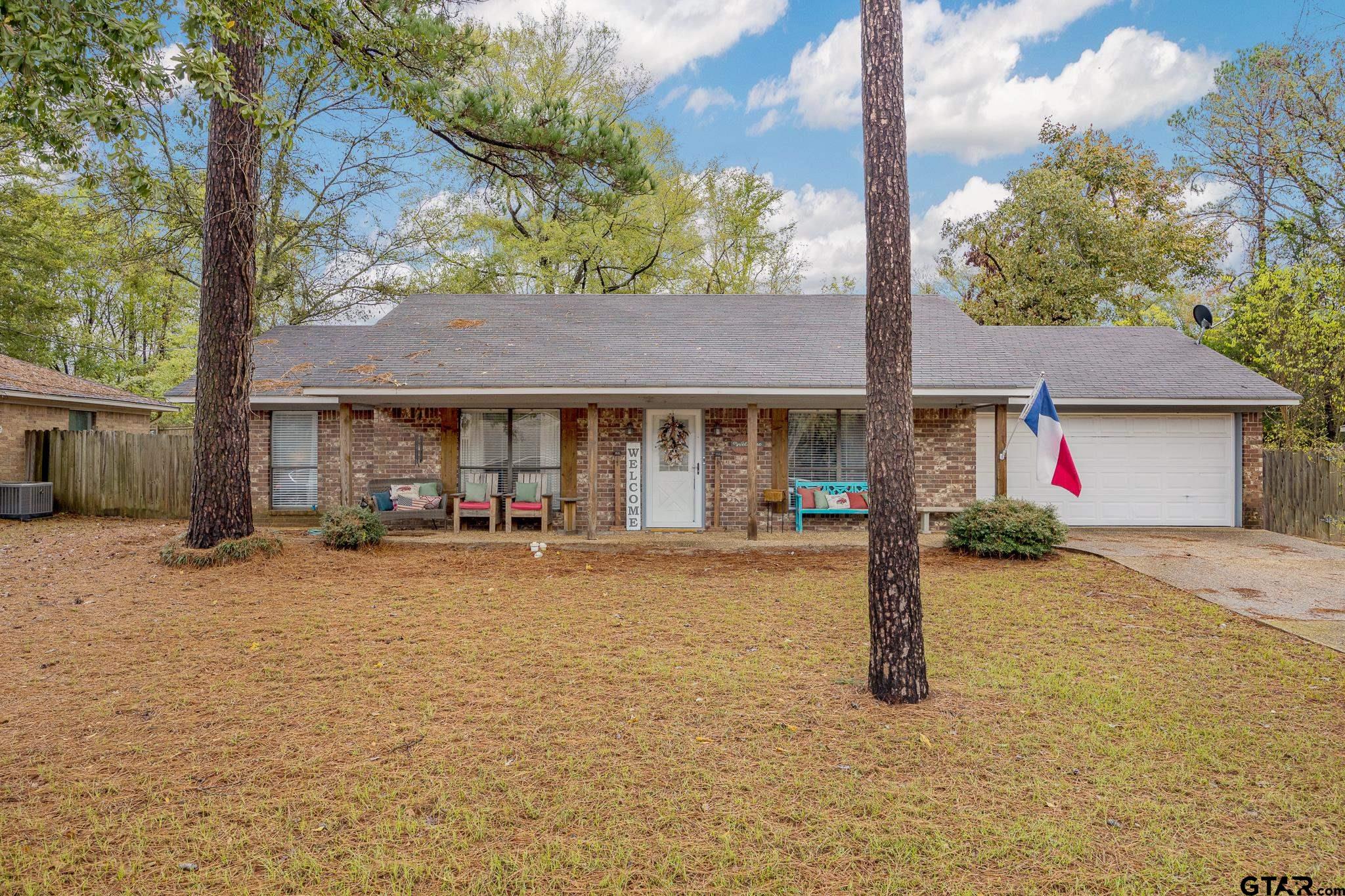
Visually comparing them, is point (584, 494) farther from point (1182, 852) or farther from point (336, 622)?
point (1182, 852)

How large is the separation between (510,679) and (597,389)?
20.1 ft

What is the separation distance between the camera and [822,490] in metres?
12.4

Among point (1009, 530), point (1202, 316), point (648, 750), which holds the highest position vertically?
point (1202, 316)

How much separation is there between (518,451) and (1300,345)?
1681 cm

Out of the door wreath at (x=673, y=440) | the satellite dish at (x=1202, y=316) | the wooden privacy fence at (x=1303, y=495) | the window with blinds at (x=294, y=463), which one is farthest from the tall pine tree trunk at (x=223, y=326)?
the satellite dish at (x=1202, y=316)

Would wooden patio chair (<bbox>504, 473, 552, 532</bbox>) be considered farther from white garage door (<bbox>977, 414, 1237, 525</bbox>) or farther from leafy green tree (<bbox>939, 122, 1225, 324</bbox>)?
leafy green tree (<bbox>939, 122, 1225, 324</bbox>)

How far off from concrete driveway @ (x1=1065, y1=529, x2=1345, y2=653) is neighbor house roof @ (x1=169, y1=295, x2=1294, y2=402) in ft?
8.18

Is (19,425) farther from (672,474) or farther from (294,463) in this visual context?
(672,474)

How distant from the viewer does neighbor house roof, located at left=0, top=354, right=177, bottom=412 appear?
46.6ft

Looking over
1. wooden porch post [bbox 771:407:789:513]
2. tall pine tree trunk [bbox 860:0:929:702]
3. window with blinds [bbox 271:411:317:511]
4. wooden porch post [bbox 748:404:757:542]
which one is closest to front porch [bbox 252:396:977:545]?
wooden porch post [bbox 771:407:789:513]

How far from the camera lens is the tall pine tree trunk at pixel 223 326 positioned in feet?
28.5

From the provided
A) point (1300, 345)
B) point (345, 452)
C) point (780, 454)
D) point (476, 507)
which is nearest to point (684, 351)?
point (780, 454)

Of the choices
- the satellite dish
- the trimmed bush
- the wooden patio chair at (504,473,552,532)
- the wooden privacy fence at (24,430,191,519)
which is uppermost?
the satellite dish

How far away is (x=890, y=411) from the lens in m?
4.29
